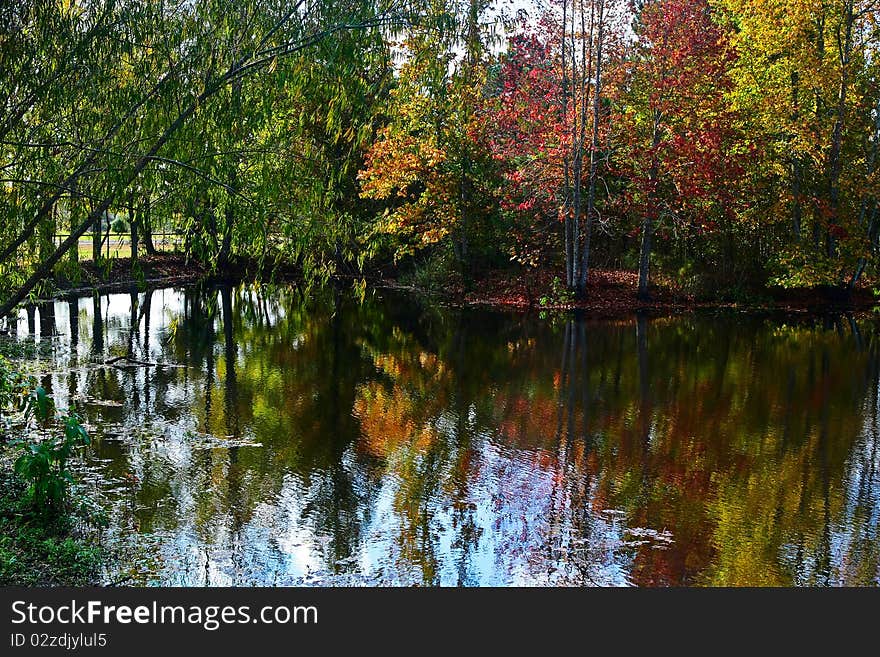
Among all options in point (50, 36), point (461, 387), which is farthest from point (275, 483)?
point (461, 387)

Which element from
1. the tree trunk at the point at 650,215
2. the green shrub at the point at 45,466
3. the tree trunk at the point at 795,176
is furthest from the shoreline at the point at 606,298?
the green shrub at the point at 45,466

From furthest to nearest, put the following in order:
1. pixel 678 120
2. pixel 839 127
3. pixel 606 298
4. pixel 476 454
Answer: pixel 606 298 < pixel 678 120 < pixel 839 127 < pixel 476 454

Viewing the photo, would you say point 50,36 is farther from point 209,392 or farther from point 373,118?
point 209,392

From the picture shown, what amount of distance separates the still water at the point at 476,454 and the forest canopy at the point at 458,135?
64.0 inches

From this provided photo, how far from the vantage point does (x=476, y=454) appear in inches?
492

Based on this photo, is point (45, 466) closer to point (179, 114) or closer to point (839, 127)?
point (179, 114)

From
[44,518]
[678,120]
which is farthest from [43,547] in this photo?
[678,120]

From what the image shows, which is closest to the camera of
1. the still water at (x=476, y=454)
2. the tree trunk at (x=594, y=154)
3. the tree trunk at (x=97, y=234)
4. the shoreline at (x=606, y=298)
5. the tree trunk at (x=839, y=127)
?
the tree trunk at (x=97, y=234)

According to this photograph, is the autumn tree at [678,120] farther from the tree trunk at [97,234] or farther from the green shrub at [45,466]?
the green shrub at [45,466]

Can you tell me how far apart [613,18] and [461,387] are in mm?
15259

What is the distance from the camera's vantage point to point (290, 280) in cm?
3700

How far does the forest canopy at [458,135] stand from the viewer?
8.40 m

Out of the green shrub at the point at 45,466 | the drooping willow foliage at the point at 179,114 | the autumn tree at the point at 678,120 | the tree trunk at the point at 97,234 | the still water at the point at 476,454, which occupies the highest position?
the autumn tree at the point at 678,120

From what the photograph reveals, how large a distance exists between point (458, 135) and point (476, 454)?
69.3ft
